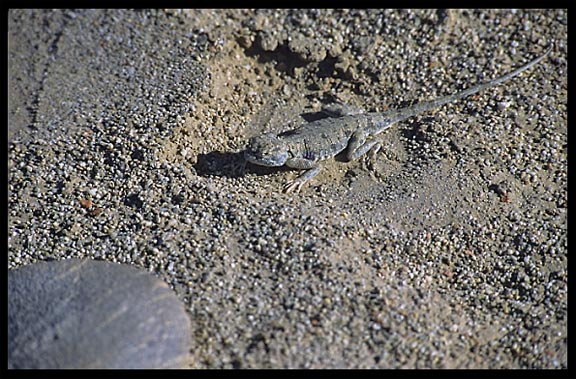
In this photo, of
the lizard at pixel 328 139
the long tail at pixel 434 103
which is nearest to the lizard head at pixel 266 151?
→ the lizard at pixel 328 139

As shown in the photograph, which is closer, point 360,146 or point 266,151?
point 266,151

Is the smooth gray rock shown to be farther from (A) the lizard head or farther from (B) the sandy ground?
(A) the lizard head

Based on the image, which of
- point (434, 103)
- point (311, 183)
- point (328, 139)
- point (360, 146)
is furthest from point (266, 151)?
point (434, 103)

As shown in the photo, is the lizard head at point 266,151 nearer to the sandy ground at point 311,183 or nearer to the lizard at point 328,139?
the lizard at point 328,139

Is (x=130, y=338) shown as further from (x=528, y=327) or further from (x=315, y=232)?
(x=528, y=327)

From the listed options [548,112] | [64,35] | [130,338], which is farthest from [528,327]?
[64,35]

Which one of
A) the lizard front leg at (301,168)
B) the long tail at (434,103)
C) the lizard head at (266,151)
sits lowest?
the lizard front leg at (301,168)

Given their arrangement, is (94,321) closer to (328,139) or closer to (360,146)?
(328,139)

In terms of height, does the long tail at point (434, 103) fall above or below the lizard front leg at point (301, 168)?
above

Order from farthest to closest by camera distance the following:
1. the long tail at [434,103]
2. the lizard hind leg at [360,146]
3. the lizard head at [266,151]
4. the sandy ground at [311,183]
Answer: the long tail at [434,103]
the lizard hind leg at [360,146]
the lizard head at [266,151]
the sandy ground at [311,183]
